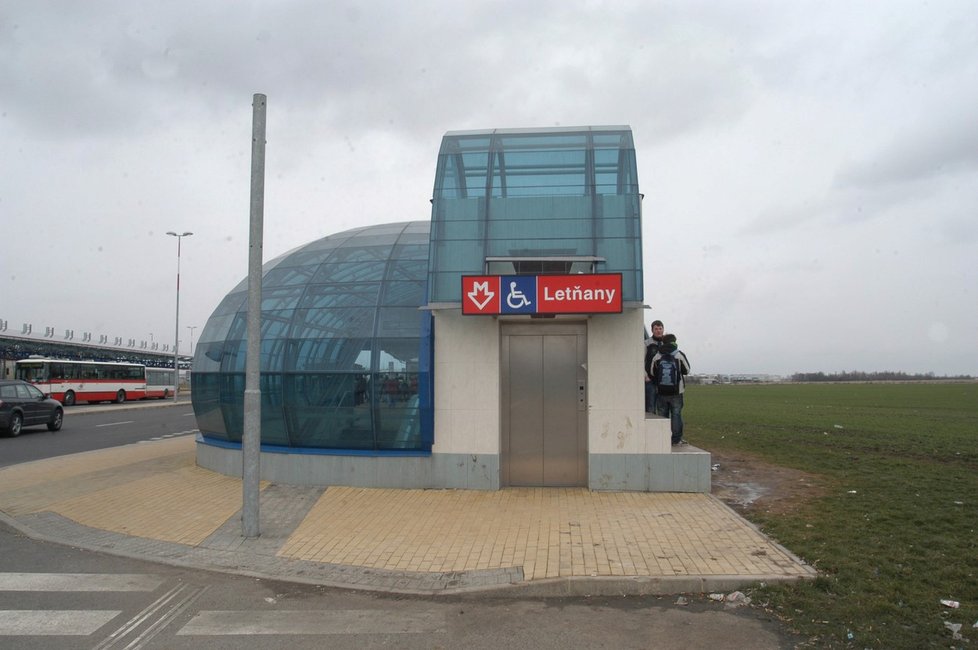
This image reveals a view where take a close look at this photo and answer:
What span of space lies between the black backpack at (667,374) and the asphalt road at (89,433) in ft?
44.4

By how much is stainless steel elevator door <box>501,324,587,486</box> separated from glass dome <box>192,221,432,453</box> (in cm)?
130

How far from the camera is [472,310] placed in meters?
9.13

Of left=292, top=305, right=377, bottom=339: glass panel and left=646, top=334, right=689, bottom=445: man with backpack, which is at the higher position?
left=292, top=305, right=377, bottom=339: glass panel

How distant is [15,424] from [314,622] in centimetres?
1974

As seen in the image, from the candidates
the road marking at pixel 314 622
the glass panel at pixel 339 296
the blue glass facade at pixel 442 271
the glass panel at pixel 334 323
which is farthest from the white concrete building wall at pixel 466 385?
the road marking at pixel 314 622

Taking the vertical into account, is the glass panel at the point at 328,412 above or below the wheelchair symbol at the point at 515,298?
below

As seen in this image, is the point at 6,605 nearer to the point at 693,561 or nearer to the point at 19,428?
the point at 693,561

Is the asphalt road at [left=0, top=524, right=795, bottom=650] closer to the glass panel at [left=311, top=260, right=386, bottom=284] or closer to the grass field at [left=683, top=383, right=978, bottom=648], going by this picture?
the grass field at [left=683, top=383, right=978, bottom=648]

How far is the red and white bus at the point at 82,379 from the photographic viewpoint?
36500mm

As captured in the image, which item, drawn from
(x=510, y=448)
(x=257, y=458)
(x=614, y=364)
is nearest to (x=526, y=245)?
(x=614, y=364)

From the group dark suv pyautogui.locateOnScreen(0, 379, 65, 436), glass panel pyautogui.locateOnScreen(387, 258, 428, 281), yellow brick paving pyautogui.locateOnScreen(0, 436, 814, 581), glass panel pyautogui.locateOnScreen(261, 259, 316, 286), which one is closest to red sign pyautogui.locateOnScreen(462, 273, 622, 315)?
glass panel pyautogui.locateOnScreen(387, 258, 428, 281)

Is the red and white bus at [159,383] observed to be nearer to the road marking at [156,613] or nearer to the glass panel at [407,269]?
the glass panel at [407,269]

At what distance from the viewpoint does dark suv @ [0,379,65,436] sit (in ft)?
65.2

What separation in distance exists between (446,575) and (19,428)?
65.4ft
